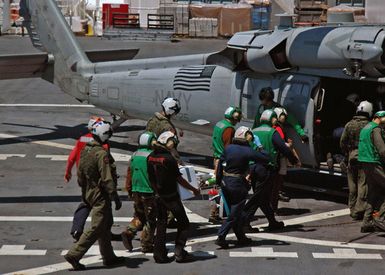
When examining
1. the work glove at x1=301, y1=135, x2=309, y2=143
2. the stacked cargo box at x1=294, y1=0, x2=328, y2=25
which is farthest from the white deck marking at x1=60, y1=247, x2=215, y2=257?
the stacked cargo box at x1=294, y1=0, x2=328, y2=25

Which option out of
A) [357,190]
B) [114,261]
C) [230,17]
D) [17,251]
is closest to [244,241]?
[114,261]

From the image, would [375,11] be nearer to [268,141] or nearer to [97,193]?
[268,141]

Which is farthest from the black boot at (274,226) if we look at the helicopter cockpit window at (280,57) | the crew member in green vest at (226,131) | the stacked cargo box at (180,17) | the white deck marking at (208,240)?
the stacked cargo box at (180,17)

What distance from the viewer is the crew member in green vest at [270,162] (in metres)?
14.4

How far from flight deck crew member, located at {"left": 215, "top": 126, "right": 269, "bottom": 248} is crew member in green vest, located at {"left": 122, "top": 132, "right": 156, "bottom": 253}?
1095mm

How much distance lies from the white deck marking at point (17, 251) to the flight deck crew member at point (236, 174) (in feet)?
8.56

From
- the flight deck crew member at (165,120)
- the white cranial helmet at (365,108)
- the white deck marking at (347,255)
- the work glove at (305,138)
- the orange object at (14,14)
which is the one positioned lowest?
the white deck marking at (347,255)

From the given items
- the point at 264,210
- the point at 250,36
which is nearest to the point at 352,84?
the point at 250,36

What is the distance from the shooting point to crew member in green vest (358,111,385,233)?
14703 millimetres

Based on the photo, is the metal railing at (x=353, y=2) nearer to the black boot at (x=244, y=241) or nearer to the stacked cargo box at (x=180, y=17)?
the stacked cargo box at (x=180, y=17)

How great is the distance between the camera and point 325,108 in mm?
17500

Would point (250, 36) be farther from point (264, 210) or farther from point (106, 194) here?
point (106, 194)

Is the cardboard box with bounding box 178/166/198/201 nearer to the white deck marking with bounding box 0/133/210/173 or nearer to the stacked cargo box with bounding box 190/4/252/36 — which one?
the white deck marking with bounding box 0/133/210/173

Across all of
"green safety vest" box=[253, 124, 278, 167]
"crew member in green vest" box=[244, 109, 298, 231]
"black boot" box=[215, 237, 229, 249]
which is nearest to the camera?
"black boot" box=[215, 237, 229, 249]
